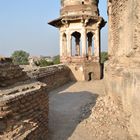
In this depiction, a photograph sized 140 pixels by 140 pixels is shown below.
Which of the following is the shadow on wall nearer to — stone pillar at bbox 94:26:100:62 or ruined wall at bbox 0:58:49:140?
ruined wall at bbox 0:58:49:140

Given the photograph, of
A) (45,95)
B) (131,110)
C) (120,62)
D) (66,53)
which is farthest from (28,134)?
(66,53)

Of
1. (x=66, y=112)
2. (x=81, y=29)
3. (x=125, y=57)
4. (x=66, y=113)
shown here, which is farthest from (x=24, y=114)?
(x=81, y=29)

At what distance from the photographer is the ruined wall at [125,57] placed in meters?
6.07

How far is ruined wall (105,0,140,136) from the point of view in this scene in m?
6.07

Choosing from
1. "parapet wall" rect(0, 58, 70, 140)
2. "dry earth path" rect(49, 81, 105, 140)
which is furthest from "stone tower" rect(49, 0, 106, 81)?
"parapet wall" rect(0, 58, 70, 140)

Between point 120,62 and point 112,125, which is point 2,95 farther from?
point 120,62

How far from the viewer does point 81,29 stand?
17312 mm

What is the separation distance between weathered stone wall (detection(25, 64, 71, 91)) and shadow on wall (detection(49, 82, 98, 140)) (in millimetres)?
886

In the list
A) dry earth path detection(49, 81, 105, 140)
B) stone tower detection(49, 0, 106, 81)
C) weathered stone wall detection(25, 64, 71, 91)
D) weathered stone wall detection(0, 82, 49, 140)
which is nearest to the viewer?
weathered stone wall detection(0, 82, 49, 140)

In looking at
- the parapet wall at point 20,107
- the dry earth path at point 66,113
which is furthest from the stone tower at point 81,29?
the parapet wall at point 20,107

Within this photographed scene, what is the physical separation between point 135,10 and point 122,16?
1654mm

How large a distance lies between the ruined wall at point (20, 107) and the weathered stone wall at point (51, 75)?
438 cm

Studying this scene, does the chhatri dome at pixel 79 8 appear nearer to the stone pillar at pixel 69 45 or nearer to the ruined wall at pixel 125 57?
the stone pillar at pixel 69 45

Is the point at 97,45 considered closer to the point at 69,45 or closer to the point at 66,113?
the point at 69,45
